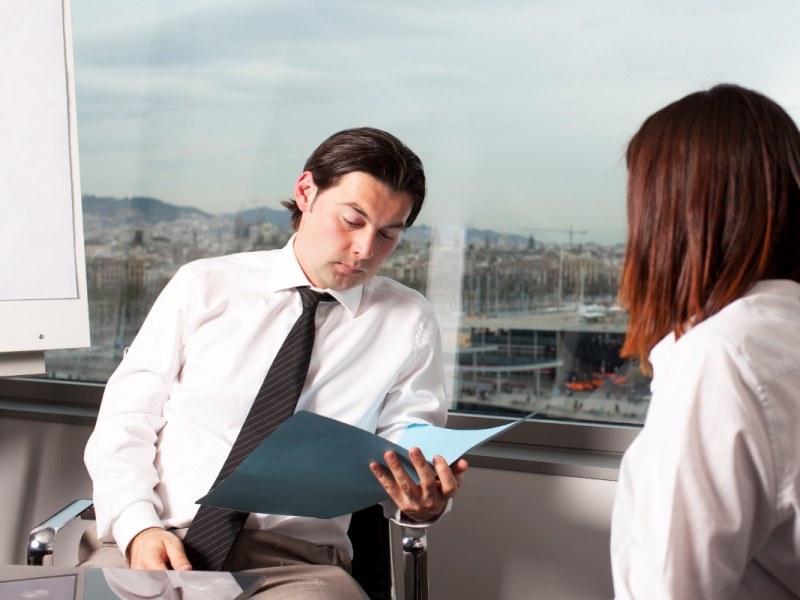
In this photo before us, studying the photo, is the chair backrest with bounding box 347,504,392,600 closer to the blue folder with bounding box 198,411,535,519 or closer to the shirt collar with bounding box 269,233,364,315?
the blue folder with bounding box 198,411,535,519

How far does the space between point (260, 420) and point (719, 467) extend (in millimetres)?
965

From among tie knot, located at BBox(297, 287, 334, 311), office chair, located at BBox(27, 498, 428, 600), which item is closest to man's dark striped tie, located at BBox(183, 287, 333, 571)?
tie knot, located at BBox(297, 287, 334, 311)

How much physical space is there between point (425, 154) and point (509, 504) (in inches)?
35.1

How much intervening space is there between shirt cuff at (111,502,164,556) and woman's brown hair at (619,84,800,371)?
0.96 metres

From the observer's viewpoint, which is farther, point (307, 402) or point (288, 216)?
point (288, 216)

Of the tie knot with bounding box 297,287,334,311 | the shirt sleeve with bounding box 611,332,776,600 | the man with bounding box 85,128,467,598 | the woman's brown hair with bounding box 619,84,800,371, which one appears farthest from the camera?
the tie knot with bounding box 297,287,334,311

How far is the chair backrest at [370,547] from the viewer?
171cm

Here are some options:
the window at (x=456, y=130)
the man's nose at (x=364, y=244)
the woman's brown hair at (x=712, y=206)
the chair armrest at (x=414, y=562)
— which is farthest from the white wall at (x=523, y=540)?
the woman's brown hair at (x=712, y=206)

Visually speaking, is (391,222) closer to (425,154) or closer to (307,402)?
(307,402)

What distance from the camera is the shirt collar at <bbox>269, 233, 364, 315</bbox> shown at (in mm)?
1714

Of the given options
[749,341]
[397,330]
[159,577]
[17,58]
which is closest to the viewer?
[749,341]

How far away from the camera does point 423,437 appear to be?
1.53 metres

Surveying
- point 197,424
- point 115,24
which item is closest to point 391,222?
point 197,424

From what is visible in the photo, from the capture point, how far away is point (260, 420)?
1568mm
